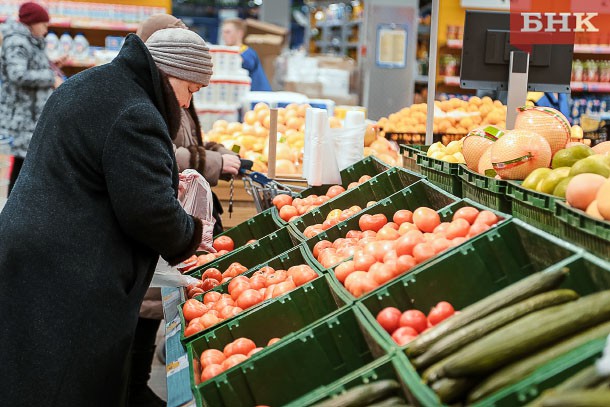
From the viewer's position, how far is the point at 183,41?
9.14 ft

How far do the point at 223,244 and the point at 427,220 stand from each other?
1332mm

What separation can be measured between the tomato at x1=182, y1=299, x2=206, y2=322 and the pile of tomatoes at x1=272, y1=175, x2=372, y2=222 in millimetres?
942

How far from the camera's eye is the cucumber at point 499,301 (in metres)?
1.92

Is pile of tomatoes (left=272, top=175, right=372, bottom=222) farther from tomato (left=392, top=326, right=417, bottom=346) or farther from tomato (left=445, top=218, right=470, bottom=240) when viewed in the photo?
tomato (left=392, top=326, right=417, bottom=346)

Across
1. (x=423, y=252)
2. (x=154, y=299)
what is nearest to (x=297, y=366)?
(x=423, y=252)

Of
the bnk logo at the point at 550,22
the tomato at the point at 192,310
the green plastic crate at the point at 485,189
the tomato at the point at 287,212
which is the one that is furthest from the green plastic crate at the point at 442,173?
the tomato at the point at 192,310

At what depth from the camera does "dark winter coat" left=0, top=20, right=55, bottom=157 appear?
7285 millimetres

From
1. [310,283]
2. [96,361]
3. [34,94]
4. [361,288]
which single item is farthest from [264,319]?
[34,94]

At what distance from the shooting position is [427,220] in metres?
2.75

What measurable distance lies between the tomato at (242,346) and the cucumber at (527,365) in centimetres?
87

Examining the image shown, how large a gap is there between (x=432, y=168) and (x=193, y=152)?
1.45 metres

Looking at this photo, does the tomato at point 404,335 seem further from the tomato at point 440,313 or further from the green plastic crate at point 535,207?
the green plastic crate at point 535,207

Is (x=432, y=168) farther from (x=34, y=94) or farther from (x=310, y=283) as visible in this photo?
(x=34, y=94)

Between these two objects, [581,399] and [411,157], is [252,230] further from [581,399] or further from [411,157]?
[581,399]
